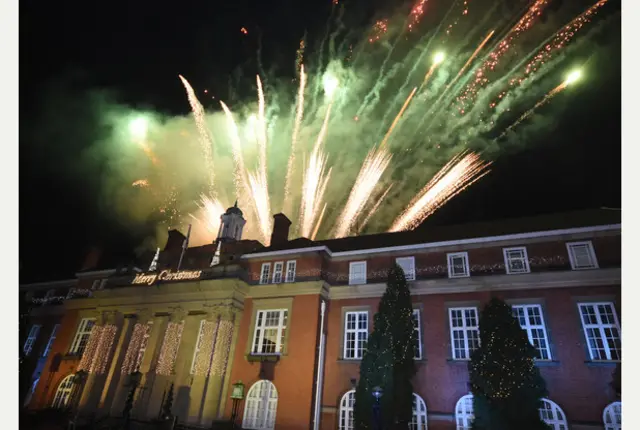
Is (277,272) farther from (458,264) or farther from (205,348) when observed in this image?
(458,264)

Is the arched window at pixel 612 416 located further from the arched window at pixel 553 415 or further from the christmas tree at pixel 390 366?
the christmas tree at pixel 390 366

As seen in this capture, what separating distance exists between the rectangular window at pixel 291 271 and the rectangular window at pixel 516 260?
14.2 meters

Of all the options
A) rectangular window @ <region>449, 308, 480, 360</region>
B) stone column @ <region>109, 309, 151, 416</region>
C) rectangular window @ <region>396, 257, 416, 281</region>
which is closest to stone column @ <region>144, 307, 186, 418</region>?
stone column @ <region>109, 309, 151, 416</region>

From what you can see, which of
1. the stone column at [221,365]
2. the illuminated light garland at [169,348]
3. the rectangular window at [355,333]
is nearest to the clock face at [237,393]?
the stone column at [221,365]

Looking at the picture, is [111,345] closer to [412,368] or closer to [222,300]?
[222,300]

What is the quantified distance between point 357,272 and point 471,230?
8.67 m

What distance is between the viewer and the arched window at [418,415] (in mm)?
20750

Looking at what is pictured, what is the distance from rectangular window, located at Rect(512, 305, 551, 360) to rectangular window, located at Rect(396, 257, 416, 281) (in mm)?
6197

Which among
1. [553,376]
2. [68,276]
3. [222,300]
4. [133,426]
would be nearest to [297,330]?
[222,300]

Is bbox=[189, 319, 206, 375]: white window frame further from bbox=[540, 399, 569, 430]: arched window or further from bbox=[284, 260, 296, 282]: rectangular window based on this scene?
bbox=[540, 399, 569, 430]: arched window

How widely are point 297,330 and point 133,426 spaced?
39.0ft

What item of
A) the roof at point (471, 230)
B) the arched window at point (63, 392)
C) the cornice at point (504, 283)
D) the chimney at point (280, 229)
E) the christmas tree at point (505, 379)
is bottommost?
the arched window at point (63, 392)

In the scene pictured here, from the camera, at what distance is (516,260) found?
22.7 meters

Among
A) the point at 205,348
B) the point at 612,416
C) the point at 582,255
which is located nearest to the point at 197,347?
the point at 205,348
